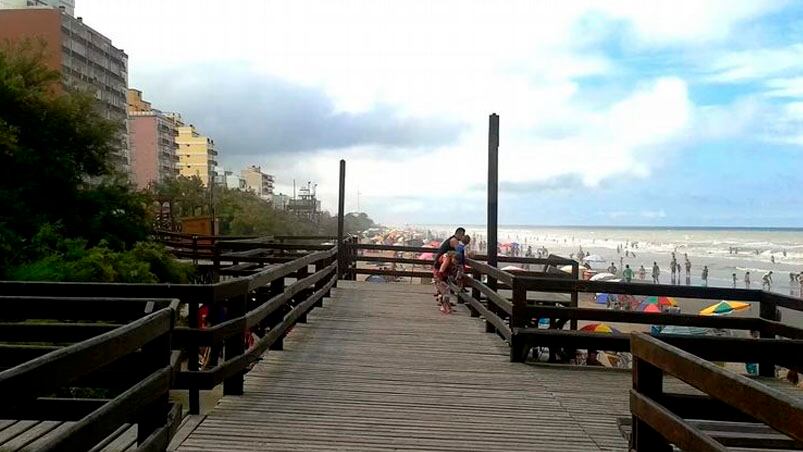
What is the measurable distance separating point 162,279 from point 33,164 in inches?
202

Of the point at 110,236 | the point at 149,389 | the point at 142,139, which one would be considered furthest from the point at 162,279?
the point at 142,139

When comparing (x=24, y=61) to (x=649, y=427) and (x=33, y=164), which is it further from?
(x=649, y=427)

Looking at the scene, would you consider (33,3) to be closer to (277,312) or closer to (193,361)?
(277,312)

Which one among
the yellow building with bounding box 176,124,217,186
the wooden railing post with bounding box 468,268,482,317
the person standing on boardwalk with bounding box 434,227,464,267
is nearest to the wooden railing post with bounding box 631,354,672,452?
the wooden railing post with bounding box 468,268,482,317

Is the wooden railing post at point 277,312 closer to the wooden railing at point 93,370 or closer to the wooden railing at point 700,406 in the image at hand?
the wooden railing at point 93,370

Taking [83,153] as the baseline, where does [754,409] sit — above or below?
below

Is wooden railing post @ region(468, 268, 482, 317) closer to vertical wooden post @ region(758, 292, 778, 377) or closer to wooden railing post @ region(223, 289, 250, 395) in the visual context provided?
vertical wooden post @ region(758, 292, 778, 377)

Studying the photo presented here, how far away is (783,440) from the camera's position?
4008mm

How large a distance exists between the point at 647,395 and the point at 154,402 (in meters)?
2.41

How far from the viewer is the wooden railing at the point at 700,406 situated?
2404mm

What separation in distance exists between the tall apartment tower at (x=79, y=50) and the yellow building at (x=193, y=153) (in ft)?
139

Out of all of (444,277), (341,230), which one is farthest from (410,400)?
(341,230)

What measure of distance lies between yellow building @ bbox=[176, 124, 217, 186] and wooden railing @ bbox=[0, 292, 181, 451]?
144 m

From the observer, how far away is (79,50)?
83.1 meters
